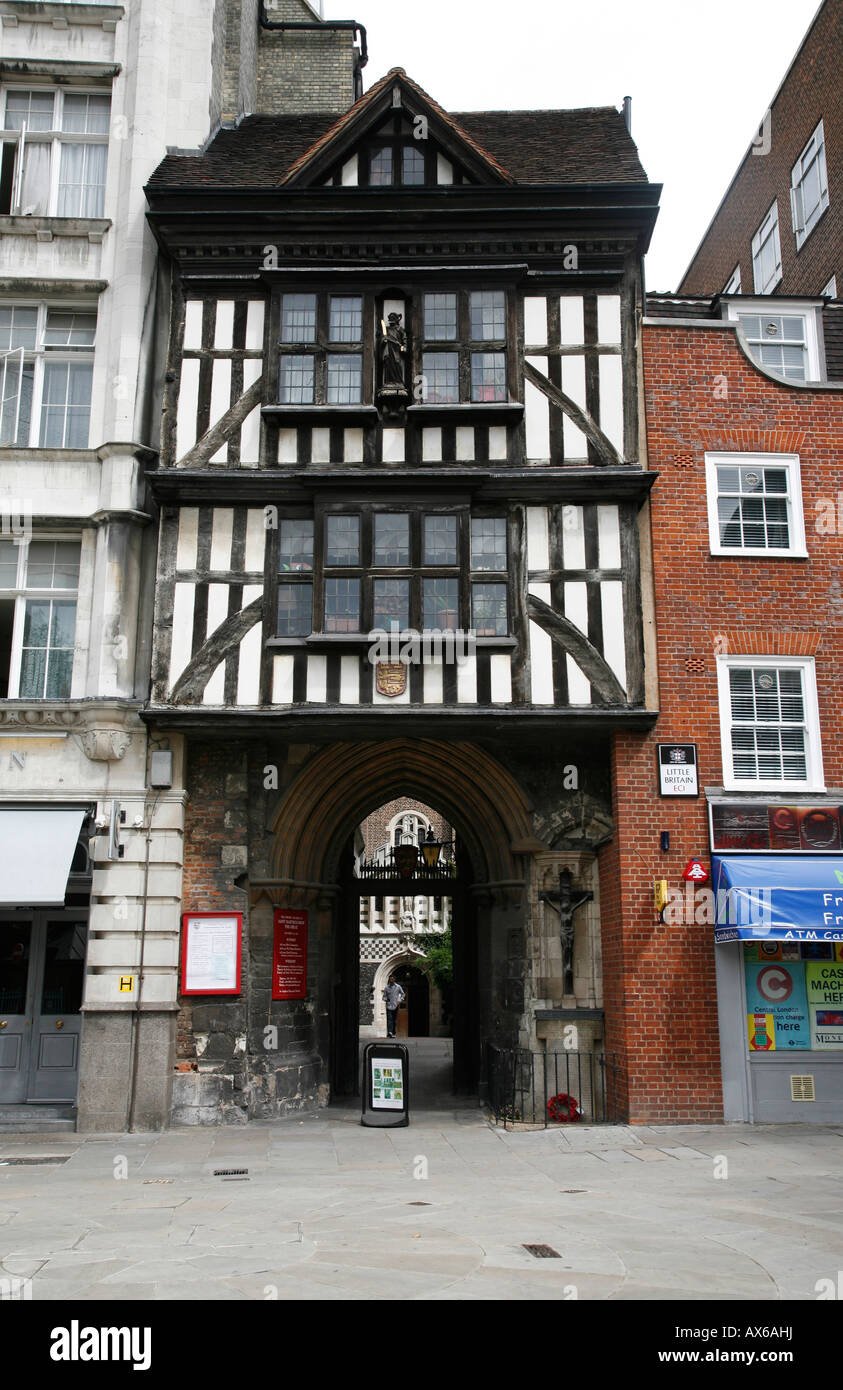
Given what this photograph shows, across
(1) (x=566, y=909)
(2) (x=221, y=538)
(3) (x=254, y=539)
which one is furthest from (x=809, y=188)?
(1) (x=566, y=909)

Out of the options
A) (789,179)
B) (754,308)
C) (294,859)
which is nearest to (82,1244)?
(294,859)

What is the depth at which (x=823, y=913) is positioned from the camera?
13.4 m

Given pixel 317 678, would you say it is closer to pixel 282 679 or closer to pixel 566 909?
pixel 282 679

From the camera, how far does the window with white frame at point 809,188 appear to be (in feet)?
72.0

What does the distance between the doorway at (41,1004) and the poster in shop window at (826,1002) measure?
9253 millimetres

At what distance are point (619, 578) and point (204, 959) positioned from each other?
7.16 m

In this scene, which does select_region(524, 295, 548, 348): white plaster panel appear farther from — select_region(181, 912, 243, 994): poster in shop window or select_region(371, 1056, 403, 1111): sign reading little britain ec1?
select_region(371, 1056, 403, 1111): sign reading little britain ec1

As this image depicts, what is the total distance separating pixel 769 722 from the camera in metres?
14.9

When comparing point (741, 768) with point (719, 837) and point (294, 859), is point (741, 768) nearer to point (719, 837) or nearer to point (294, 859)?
point (719, 837)

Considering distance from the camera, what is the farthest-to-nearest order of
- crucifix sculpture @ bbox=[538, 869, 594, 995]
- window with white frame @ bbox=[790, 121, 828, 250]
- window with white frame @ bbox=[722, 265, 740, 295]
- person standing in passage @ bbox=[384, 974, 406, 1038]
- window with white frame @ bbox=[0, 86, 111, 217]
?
Result: person standing in passage @ bbox=[384, 974, 406, 1038] → window with white frame @ bbox=[722, 265, 740, 295] → window with white frame @ bbox=[790, 121, 828, 250] → window with white frame @ bbox=[0, 86, 111, 217] → crucifix sculpture @ bbox=[538, 869, 594, 995]

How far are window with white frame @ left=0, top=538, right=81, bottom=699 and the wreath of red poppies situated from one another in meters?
8.06

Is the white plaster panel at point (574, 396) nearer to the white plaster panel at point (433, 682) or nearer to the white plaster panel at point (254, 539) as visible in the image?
the white plaster panel at point (433, 682)

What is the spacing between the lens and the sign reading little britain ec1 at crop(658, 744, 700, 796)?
14.5 meters

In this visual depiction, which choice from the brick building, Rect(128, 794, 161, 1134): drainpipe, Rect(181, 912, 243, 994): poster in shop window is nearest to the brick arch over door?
Rect(181, 912, 243, 994): poster in shop window
